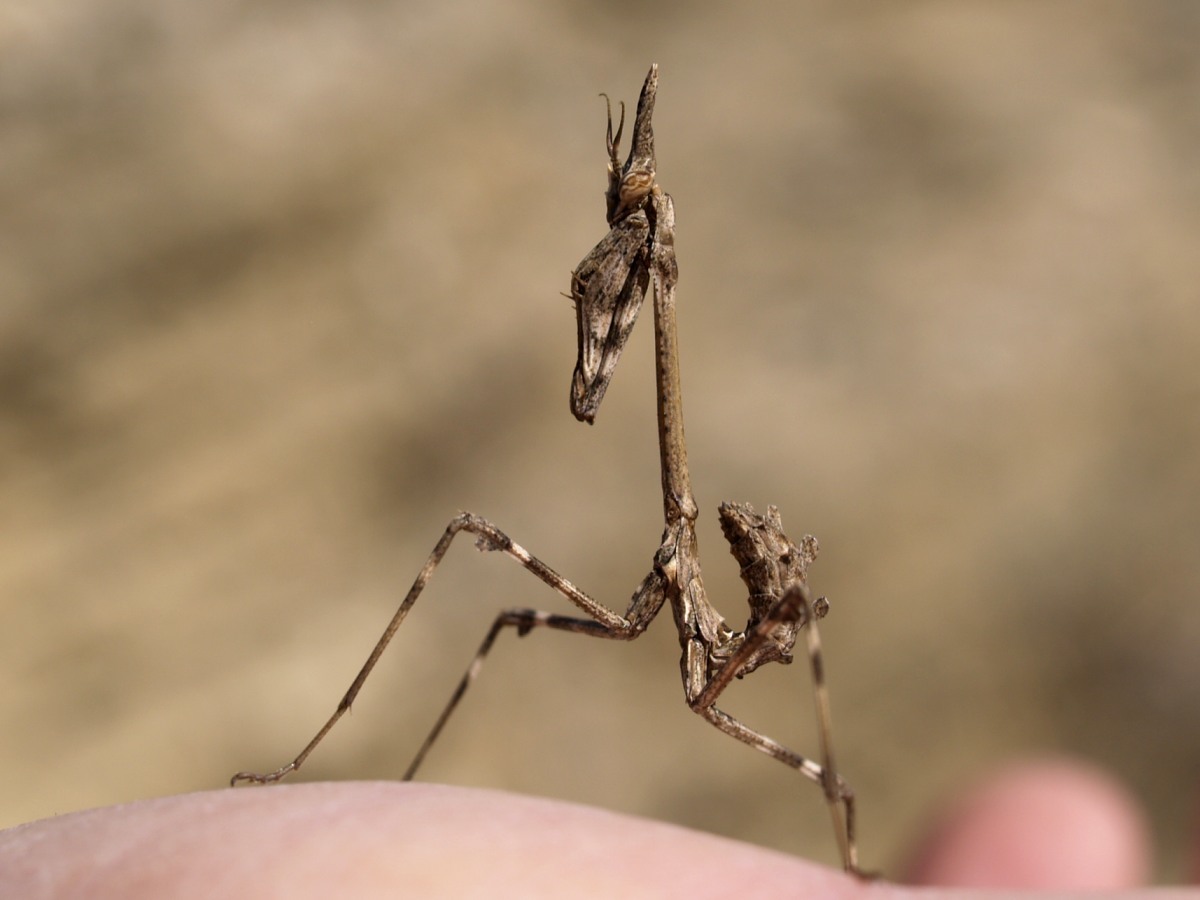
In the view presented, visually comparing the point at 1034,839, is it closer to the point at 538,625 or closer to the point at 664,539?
the point at 664,539

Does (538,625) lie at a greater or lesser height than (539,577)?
lesser

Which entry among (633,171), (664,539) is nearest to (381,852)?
(664,539)

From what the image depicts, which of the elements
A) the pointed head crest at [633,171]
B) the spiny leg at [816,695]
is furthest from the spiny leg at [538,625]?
the pointed head crest at [633,171]

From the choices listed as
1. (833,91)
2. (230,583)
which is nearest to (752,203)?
(833,91)

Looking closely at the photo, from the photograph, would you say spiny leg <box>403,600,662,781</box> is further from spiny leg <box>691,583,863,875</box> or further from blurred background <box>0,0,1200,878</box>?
blurred background <box>0,0,1200,878</box>

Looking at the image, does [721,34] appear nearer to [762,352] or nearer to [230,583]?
[762,352]
